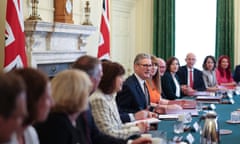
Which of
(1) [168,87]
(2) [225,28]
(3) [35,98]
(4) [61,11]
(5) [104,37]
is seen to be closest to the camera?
(3) [35,98]

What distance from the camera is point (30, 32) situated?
4859mm

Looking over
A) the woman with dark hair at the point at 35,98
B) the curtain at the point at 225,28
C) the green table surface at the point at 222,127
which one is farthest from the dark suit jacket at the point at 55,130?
the curtain at the point at 225,28

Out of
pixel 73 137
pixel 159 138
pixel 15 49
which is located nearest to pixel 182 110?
pixel 159 138

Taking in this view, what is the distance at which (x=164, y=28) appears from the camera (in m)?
8.31

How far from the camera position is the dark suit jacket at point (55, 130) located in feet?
5.94

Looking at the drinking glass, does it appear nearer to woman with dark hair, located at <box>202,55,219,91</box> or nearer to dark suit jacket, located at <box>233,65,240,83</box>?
woman with dark hair, located at <box>202,55,219,91</box>

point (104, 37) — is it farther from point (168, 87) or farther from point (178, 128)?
point (178, 128)

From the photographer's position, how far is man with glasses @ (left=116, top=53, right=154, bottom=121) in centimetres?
365

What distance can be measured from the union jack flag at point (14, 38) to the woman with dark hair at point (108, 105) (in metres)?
1.74

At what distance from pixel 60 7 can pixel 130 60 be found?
292 cm

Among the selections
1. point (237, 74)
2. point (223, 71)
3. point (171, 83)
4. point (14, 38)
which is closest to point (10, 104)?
point (14, 38)

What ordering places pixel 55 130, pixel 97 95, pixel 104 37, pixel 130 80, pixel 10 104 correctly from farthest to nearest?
pixel 104 37, pixel 130 80, pixel 97 95, pixel 55 130, pixel 10 104

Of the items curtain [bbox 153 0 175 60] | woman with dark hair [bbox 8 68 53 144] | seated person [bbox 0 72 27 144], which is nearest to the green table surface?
woman with dark hair [bbox 8 68 53 144]

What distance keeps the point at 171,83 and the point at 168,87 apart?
0.13m
